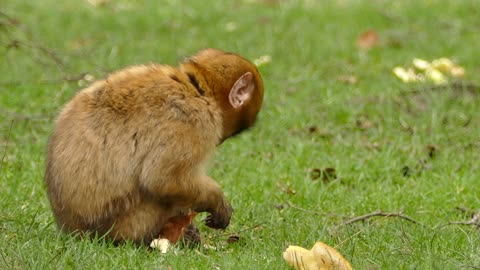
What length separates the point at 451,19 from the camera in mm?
11195

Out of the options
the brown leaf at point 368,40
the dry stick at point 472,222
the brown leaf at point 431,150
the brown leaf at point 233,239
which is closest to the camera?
the brown leaf at point 233,239

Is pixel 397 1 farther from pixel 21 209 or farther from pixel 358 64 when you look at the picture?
pixel 21 209

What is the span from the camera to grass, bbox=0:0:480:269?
16.7 ft

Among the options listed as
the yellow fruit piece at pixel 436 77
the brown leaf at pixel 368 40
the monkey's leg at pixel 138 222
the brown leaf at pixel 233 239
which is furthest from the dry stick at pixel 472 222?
the brown leaf at pixel 368 40

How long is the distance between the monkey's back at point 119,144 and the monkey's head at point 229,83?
19 cm

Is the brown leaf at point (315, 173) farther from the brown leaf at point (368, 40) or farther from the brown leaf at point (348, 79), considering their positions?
the brown leaf at point (368, 40)

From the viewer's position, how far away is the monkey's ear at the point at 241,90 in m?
5.24

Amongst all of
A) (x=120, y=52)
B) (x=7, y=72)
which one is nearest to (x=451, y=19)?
(x=120, y=52)

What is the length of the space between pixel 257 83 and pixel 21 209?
154 cm

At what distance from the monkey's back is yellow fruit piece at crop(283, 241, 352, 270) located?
670 millimetres

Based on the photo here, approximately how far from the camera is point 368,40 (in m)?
10.4

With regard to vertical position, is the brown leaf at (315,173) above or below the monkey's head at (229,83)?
below

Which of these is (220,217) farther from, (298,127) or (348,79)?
(348,79)

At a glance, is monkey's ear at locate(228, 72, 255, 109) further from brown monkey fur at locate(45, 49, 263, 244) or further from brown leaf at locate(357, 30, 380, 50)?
brown leaf at locate(357, 30, 380, 50)
